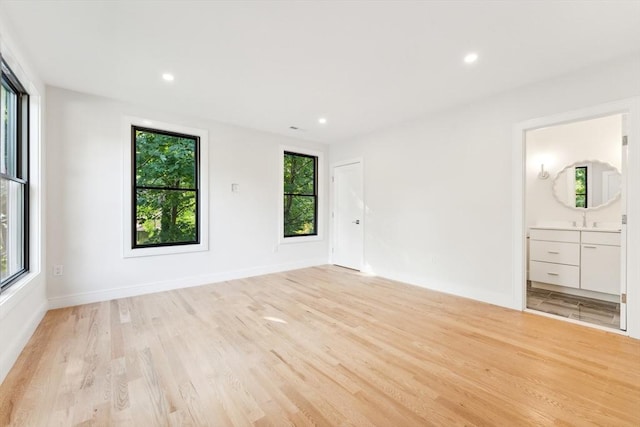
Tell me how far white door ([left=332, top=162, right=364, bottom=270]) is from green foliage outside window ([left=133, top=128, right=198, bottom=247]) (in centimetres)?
265

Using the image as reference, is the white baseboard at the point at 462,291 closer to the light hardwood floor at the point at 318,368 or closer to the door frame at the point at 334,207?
the light hardwood floor at the point at 318,368

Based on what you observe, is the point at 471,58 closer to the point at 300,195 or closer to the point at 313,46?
the point at 313,46

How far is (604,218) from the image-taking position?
381cm

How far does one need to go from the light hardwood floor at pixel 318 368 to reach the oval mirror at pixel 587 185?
86.5 inches

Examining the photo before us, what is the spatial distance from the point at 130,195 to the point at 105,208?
1.01 feet

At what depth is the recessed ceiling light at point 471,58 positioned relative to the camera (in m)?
2.44

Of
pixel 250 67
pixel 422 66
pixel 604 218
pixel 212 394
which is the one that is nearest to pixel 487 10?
pixel 422 66

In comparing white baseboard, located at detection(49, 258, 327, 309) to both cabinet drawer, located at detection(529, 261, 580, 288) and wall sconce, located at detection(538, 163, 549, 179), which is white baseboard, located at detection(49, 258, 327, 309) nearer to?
cabinet drawer, located at detection(529, 261, 580, 288)

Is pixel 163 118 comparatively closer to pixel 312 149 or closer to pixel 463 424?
pixel 312 149

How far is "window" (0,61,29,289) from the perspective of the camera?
221cm

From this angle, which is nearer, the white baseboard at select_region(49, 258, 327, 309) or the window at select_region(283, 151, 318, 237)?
the white baseboard at select_region(49, 258, 327, 309)

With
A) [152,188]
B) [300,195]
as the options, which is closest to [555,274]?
[300,195]

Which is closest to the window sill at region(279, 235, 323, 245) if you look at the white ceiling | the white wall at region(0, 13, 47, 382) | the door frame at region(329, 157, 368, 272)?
the door frame at region(329, 157, 368, 272)

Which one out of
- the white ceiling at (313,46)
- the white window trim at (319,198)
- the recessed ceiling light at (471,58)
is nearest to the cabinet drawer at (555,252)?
the white ceiling at (313,46)
